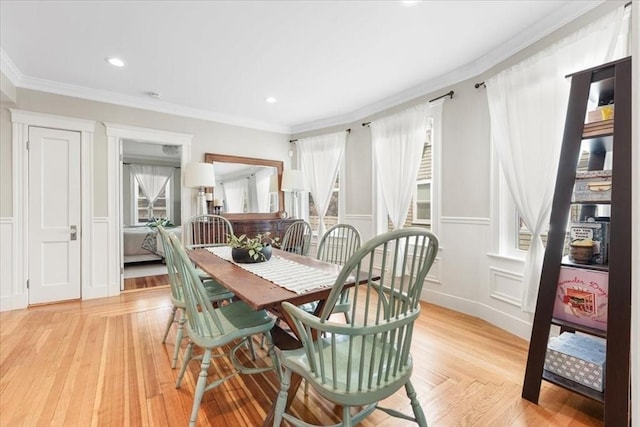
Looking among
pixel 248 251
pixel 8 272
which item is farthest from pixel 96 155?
pixel 248 251

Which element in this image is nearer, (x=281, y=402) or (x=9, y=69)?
(x=281, y=402)

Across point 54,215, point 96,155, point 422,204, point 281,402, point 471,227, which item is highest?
point 96,155

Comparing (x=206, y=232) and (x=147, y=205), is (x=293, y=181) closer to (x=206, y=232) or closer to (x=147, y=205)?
(x=206, y=232)

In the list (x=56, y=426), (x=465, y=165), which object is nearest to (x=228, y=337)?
(x=56, y=426)

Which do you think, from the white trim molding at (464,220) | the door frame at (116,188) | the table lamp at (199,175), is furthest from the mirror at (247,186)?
the white trim molding at (464,220)

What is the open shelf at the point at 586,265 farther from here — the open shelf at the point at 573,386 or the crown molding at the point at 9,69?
the crown molding at the point at 9,69

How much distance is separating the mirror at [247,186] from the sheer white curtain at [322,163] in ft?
1.75

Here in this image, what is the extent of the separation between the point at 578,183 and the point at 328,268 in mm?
1519

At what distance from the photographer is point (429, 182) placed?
11.4 feet

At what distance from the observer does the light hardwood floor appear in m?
1.54

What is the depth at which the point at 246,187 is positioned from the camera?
4.73 metres

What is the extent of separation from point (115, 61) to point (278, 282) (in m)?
2.82

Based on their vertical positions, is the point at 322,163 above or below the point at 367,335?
above

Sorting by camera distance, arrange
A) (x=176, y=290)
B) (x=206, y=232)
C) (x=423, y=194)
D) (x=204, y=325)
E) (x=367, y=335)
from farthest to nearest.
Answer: (x=206, y=232) → (x=423, y=194) → (x=176, y=290) → (x=204, y=325) → (x=367, y=335)
